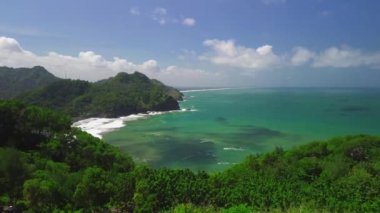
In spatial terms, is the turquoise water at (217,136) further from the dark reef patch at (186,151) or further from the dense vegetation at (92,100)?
the dense vegetation at (92,100)

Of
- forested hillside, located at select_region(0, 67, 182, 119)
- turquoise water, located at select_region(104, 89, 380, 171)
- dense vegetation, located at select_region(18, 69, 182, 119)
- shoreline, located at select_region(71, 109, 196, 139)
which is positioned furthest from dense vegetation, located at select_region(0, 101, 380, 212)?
dense vegetation, located at select_region(18, 69, 182, 119)

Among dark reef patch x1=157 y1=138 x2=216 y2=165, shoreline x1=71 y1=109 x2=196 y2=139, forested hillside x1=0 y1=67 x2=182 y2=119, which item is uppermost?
forested hillside x1=0 y1=67 x2=182 y2=119

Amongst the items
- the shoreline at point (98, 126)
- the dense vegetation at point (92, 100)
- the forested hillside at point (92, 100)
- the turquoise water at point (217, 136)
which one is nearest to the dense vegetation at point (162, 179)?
the turquoise water at point (217, 136)

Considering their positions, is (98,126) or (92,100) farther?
(92,100)

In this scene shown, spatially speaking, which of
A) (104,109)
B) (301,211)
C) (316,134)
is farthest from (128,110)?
(301,211)

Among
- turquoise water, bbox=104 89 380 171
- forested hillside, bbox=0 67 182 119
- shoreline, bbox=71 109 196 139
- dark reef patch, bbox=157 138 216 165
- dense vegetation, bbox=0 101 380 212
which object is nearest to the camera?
dense vegetation, bbox=0 101 380 212

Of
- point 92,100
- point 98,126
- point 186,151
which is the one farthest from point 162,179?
point 92,100

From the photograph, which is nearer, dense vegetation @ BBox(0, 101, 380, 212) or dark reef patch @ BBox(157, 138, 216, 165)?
dense vegetation @ BBox(0, 101, 380, 212)

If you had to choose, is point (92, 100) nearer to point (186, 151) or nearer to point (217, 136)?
point (217, 136)

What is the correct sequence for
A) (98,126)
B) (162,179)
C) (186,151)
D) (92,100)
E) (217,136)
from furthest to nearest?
1. (92,100)
2. (98,126)
3. (217,136)
4. (186,151)
5. (162,179)

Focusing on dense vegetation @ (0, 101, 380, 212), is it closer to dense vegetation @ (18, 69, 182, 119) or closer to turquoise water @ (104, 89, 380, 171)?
turquoise water @ (104, 89, 380, 171)
